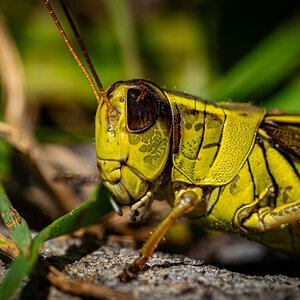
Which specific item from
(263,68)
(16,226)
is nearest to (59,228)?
(16,226)

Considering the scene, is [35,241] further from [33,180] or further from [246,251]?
[246,251]

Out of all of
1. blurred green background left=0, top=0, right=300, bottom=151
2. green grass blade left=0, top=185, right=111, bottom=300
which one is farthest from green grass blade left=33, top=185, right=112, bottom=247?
blurred green background left=0, top=0, right=300, bottom=151

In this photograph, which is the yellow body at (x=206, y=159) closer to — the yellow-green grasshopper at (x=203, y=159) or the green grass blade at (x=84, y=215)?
the yellow-green grasshopper at (x=203, y=159)

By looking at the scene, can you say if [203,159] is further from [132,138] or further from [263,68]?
[263,68]

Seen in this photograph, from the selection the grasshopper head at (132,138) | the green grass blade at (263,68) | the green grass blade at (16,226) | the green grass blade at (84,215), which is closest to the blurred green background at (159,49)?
the green grass blade at (263,68)

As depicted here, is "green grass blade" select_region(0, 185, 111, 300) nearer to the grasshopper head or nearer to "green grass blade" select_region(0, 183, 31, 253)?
"green grass blade" select_region(0, 183, 31, 253)

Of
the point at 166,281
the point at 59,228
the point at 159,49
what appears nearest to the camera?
the point at 166,281

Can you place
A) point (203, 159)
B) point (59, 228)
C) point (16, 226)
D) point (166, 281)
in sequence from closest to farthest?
point (166, 281)
point (16, 226)
point (59, 228)
point (203, 159)
